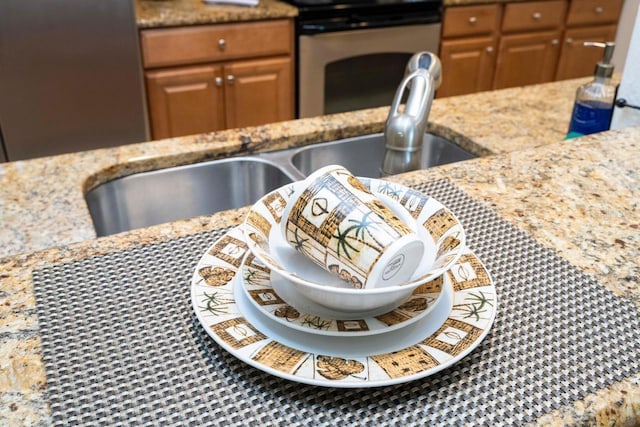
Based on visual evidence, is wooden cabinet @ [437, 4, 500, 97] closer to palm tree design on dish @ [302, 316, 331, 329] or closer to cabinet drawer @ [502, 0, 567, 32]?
cabinet drawer @ [502, 0, 567, 32]

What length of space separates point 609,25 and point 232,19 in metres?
2.39

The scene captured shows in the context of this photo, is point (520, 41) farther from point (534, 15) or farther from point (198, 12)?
point (198, 12)

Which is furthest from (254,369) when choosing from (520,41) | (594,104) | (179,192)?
(520,41)

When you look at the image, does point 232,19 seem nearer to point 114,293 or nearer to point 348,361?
point 114,293

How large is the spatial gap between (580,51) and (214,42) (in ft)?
7.44

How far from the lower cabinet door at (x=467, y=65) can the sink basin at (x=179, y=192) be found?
208cm

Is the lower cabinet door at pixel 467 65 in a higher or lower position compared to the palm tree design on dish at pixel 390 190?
lower

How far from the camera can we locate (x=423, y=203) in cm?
65

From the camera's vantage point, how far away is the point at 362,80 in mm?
2873

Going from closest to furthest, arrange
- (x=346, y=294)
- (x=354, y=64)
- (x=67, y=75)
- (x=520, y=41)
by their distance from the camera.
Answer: (x=346, y=294) < (x=67, y=75) < (x=354, y=64) < (x=520, y=41)

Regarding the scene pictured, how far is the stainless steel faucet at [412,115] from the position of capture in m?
1.11

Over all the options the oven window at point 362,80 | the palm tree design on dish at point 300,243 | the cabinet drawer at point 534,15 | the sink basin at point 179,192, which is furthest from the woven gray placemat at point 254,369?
the cabinet drawer at point 534,15

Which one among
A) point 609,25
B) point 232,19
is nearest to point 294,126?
point 232,19

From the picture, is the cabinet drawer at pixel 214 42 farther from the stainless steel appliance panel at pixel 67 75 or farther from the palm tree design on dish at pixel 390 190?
the palm tree design on dish at pixel 390 190
